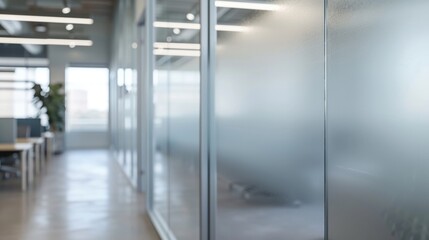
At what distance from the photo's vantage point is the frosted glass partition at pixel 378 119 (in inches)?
37.4

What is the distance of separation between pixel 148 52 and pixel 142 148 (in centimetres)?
184

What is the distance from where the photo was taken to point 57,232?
4.20 meters

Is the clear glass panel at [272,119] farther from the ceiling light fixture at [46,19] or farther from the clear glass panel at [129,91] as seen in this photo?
the ceiling light fixture at [46,19]

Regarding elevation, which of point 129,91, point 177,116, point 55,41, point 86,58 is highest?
point 55,41

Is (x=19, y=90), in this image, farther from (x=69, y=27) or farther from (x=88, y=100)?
(x=88, y=100)

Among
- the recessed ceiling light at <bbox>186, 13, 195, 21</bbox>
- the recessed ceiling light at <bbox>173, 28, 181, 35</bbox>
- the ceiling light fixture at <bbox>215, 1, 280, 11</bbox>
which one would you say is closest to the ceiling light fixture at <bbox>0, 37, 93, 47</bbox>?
the recessed ceiling light at <bbox>173, 28, 181, 35</bbox>

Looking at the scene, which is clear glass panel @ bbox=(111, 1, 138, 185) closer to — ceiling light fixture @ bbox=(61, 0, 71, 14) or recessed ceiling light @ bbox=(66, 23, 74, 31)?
ceiling light fixture @ bbox=(61, 0, 71, 14)

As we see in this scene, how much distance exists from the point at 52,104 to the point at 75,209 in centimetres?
755

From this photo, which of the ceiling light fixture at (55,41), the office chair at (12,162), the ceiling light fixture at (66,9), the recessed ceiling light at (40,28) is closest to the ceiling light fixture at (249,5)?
the office chair at (12,162)

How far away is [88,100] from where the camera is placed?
1419 centimetres

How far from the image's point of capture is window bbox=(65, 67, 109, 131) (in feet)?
46.0

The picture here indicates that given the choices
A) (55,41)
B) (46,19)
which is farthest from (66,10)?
(55,41)

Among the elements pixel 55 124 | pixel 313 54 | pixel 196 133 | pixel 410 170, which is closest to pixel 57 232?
pixel 196 133

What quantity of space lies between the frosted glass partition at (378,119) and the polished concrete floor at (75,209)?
315 centimetres
